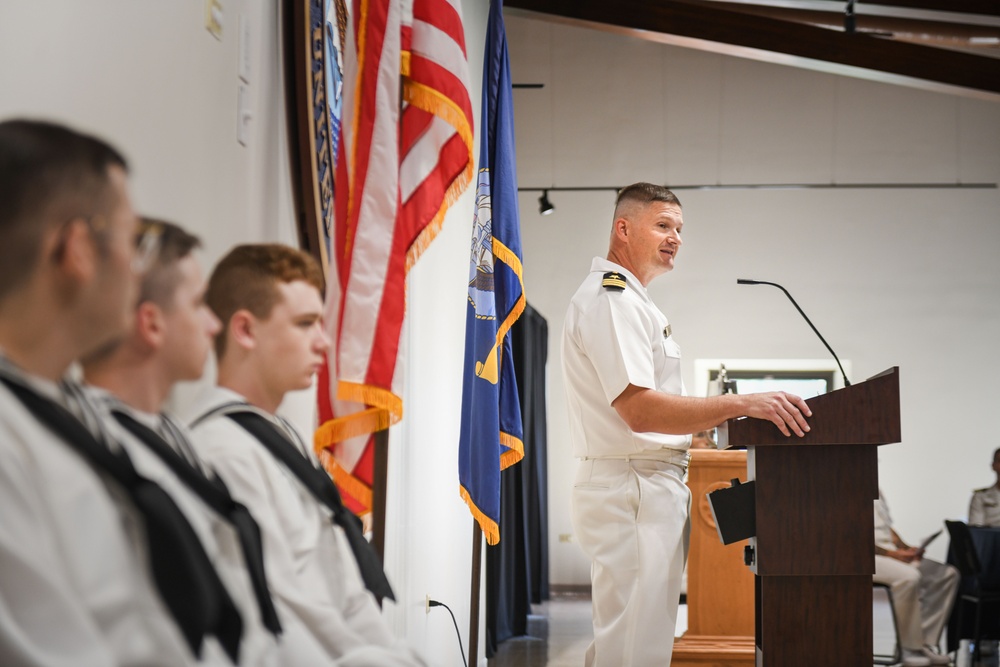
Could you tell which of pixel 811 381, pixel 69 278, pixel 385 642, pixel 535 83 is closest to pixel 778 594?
pixel 385 642

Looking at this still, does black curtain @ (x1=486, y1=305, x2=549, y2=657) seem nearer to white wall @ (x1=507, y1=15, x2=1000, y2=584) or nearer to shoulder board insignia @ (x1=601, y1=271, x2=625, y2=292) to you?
white wall @ (x1=507, y1=15, x2=1000, y2=584)

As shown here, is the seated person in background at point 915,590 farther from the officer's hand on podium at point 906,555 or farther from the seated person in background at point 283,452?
the seated person in background at point 283,452

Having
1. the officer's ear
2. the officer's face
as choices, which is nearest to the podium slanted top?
the officer's face

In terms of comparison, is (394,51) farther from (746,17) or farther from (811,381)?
(811,381)

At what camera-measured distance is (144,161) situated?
54.6 inches

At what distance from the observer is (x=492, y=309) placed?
285cm

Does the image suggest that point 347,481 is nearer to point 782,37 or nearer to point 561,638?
point 561,638

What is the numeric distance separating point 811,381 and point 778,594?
6841 millimetres

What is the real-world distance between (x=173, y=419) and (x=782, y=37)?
5672 mm

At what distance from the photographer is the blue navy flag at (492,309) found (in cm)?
280

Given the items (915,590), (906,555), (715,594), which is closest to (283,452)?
(715,594)

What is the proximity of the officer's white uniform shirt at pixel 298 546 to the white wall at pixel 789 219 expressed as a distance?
7.76 m

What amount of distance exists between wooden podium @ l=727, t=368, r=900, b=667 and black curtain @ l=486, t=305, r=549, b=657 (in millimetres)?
2830

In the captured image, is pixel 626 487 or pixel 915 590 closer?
pixel 626 487
